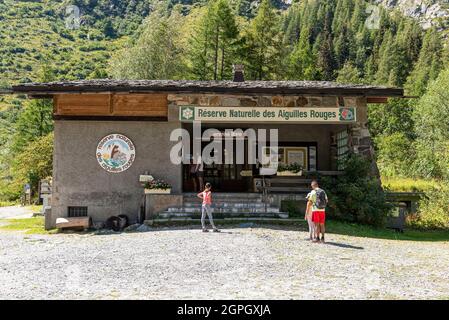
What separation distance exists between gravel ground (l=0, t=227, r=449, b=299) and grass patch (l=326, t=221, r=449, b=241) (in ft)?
3.11

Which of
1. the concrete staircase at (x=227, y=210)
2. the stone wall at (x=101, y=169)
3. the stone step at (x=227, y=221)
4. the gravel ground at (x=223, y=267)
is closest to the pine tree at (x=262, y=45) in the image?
the stone wall at (x=101, y=169)

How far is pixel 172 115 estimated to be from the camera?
639 inches

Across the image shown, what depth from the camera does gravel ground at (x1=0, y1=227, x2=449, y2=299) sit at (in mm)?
7035

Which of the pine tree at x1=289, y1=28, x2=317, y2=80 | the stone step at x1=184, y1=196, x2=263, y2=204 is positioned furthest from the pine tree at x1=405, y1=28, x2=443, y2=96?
the stone step at x1=184, y1=196, x2=263, y2=204

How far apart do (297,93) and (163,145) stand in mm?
4515

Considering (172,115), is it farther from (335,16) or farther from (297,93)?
(335,16)

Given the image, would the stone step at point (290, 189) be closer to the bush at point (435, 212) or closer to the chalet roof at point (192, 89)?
the chalet roof at point (192, 89)

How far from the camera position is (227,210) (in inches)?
619

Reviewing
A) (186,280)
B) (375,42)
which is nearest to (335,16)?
(375,42)

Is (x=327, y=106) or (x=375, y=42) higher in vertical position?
(x=375, y=42)

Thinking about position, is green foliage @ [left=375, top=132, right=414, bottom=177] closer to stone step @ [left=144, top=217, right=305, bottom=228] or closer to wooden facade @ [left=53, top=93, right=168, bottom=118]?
stone step @ [left=144, top=217, right=305, bottom=228]

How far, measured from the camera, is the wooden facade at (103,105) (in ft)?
52.9

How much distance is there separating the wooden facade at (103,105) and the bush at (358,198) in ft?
19.6
